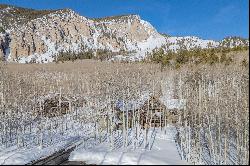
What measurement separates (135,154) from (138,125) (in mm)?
5347

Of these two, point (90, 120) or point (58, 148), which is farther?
point (90, 120)

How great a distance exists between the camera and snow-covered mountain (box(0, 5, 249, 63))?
125250 millimetres

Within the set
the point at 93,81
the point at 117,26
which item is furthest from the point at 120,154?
the point at 117,26

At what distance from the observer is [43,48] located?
131m

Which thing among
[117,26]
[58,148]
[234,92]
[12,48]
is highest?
[117,26]

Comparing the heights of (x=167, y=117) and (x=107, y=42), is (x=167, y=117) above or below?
below

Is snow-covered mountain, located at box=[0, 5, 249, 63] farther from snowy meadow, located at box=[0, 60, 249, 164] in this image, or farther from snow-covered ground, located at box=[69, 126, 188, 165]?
snow-covered ground, located at box=[69, 126, 188, 165]

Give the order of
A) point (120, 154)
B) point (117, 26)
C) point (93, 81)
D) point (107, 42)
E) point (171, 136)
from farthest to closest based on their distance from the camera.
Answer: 1. point (117, 26)
2. point (107, 42)
3. point (93, 81)
4. point (171, 136)
5. point (120, 154)

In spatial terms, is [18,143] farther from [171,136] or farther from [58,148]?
[171,136]

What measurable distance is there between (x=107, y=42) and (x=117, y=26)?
12723mm

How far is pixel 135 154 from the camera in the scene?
1530 centimetres

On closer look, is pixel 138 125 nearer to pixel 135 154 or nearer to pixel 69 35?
pixel 135 154

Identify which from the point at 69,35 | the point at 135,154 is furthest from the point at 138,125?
the point at 69,35

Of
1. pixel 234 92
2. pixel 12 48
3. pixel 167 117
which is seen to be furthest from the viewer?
pixel 12 48
